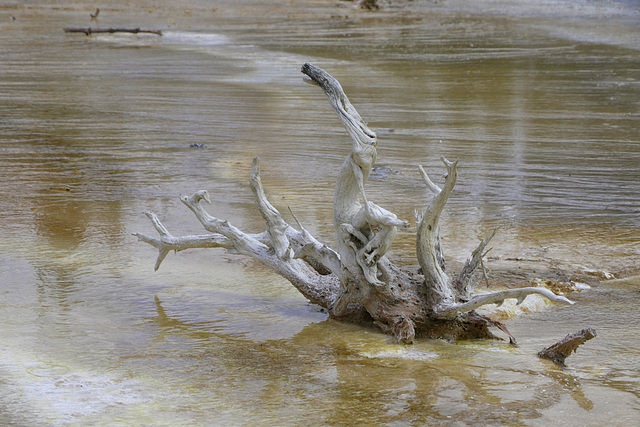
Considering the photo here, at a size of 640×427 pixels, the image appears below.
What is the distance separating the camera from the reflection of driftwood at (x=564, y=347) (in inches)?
188

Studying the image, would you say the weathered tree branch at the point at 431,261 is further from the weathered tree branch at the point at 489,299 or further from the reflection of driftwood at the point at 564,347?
the reflection of driftwood at the point at 564,347

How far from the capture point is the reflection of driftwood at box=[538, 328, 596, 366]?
15.6 ft

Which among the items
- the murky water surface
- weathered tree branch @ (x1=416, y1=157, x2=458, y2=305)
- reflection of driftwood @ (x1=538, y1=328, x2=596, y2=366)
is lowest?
the murky water surface

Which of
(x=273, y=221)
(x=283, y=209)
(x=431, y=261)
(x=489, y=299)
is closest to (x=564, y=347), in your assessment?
(x=489, y=299)

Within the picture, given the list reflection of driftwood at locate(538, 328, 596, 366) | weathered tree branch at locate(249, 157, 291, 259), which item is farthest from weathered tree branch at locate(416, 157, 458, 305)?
weathered tree branch at locate(249, 157, 291, 259)

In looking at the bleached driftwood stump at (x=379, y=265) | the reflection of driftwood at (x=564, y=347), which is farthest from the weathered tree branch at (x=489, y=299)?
the reflection of driftwood at (x=564, y=347)

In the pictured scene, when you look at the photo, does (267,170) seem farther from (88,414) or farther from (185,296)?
(88,414)

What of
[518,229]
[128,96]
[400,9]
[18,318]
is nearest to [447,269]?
[518,229]

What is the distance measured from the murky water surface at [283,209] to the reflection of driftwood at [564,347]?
11 centimetres

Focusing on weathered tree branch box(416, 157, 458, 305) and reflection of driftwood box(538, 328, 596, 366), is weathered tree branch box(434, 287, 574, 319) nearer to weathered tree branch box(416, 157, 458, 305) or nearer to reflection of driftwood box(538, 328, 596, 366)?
weathered tree branch box(416, 157, 458, 305)

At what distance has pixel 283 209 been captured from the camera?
8.42 m

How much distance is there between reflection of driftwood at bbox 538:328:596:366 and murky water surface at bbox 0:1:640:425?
11 cm

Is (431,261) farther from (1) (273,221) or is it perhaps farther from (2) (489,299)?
(1) (273,221)

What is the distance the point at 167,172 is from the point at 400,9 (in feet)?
96.6
